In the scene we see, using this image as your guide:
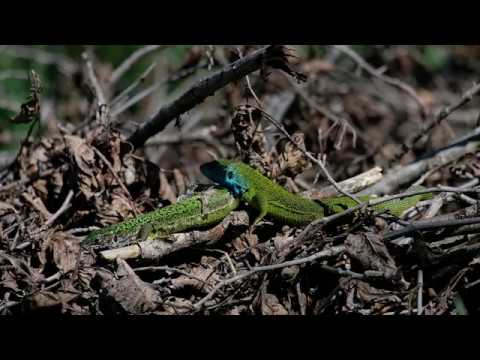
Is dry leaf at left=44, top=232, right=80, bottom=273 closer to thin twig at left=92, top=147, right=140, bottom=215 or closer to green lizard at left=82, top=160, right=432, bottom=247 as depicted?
green lizard at left=82, top=160, right=432, bottom=247

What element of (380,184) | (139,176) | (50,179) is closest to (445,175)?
(380,184)

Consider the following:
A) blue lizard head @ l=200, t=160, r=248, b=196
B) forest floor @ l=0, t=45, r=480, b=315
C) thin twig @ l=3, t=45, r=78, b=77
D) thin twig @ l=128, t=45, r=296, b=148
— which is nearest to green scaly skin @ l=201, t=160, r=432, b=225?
blue lizard head @ l=200, t=160, r=248, b=196

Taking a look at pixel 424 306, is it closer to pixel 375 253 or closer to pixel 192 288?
pixel 375 253

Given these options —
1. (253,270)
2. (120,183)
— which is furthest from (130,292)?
(120,183)

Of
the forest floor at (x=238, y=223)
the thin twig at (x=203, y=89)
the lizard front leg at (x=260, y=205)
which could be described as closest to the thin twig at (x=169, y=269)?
the forest floor at (x=238, y=223)

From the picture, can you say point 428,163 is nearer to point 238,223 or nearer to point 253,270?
point 238,223

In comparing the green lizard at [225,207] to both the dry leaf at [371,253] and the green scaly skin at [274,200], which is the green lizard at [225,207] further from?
the dry leaf at [371,253]
